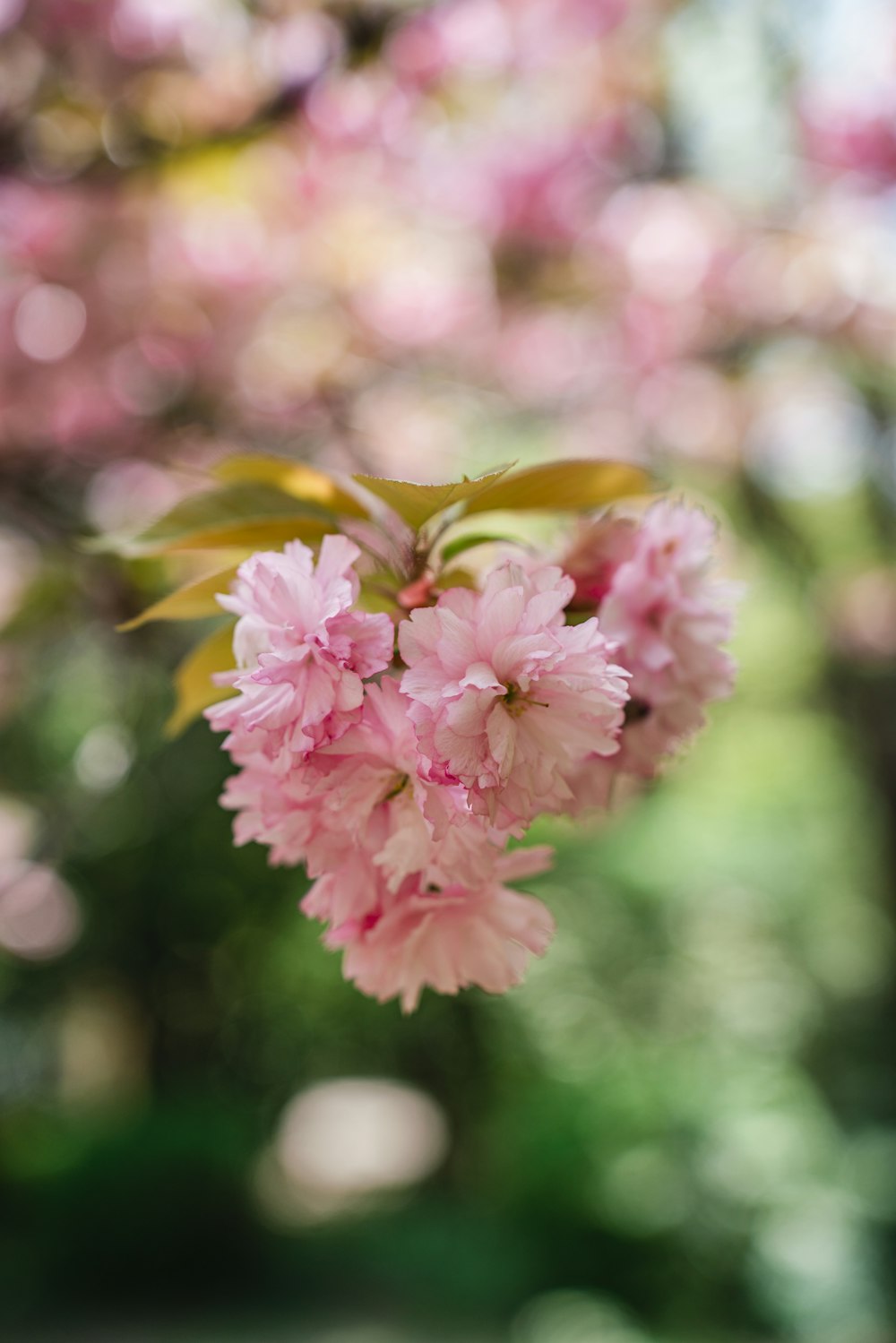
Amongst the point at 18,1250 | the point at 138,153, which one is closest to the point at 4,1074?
the point at 18,1250

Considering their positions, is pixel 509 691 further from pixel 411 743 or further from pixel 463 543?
pixel 463 543

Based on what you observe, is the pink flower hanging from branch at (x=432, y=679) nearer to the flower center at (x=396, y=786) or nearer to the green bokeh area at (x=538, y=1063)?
the flower center at (x=396, y=786)

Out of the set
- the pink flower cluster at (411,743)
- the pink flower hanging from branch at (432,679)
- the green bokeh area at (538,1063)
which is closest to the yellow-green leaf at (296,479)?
the pink flower hanging from branch at (432,679)

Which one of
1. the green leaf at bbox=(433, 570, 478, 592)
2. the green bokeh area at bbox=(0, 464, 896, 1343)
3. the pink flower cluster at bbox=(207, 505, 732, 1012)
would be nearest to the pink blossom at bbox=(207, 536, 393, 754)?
the pink flower cluster at bbox=(207, 505, 732, 1012)

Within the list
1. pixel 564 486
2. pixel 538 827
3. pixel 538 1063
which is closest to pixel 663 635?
pixel 564 486

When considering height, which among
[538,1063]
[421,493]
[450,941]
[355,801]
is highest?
[421,493]

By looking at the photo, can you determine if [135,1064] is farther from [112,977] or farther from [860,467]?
[860,467]

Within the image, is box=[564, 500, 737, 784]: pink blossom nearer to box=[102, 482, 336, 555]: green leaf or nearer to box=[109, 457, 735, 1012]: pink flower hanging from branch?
box=[109, 457, 735, 1012]: pink flower hanging from branch
